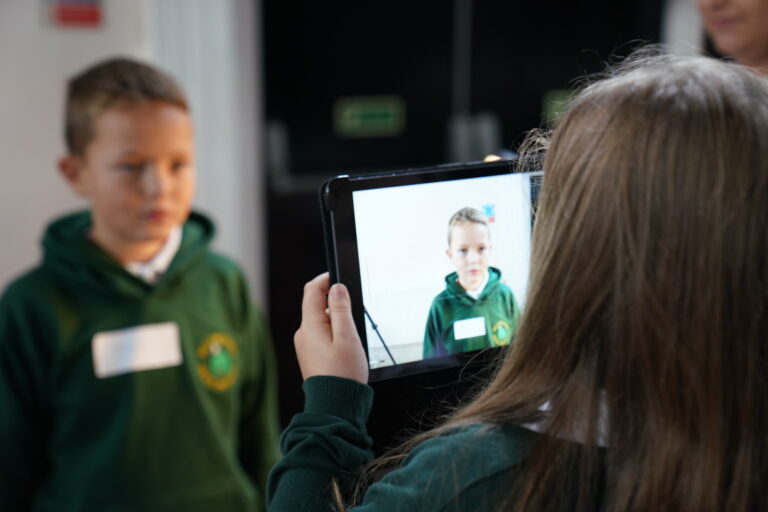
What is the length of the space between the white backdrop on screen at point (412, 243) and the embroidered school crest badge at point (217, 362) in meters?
0.86

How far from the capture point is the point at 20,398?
1.47 m

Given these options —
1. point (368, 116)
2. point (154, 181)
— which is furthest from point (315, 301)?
point (368, 116)

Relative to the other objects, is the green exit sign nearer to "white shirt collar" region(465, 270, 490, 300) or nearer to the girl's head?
"white shirt collar" region(465, 270, 490, 300)

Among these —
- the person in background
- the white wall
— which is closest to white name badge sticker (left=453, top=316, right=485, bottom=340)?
the person in background

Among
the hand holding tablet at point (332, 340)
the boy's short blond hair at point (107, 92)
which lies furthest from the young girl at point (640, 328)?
the boy's short blond hair at point (107, 92)

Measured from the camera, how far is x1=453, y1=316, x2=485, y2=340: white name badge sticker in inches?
33.5

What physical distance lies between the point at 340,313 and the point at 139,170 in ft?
2.80

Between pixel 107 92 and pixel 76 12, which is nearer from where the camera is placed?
pixel 107 92

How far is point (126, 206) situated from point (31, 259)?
71 centimetres

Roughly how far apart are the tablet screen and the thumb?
25 millimetres

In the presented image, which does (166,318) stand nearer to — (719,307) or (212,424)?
(212,424)

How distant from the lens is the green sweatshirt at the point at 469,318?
0.84 m

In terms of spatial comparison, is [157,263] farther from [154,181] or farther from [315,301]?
[315,301]

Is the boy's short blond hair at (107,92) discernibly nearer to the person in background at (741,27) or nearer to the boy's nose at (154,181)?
the boy's nose at (154,181)
